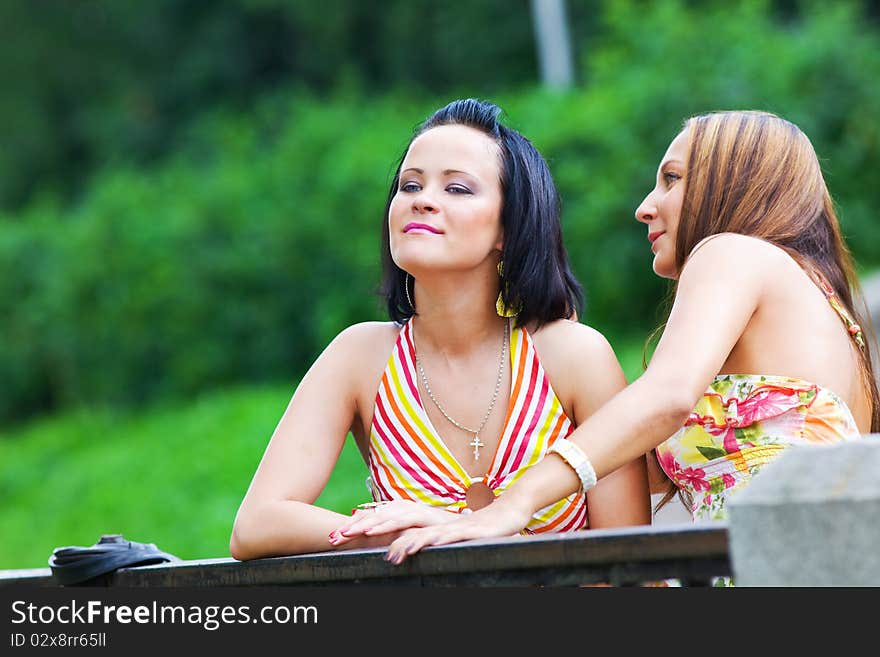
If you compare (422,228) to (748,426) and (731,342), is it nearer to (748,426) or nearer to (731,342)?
(731,342)

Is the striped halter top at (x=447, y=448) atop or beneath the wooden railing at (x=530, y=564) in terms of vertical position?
atop

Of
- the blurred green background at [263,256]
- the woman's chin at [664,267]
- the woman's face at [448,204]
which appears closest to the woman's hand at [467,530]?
the woman's face at [448,204]

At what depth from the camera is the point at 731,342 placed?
306 centimetres

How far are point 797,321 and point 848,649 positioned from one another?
109cm

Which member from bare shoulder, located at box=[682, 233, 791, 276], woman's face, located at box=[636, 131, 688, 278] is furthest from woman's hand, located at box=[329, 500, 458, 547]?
woman's face, located at box=[636, 131, 688, 278]

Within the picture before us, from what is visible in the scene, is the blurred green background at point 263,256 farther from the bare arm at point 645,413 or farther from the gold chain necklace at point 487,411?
the bare arm at point 645,413

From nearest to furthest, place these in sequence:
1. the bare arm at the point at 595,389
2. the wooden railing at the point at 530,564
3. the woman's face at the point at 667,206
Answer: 1. the wooden railing at the point at 530,564
2. the bare arm at the point at 595,389
3. the woman's face at the point at 667,206

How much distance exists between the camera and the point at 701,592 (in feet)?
7.61

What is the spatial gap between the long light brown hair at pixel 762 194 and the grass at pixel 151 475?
6.94m

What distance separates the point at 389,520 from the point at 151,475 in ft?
37.8

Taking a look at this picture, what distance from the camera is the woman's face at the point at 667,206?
3.43 metres

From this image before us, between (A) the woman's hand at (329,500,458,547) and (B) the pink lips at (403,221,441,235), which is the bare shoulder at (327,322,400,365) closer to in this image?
(B) the pink lips at (403,221,441,235)

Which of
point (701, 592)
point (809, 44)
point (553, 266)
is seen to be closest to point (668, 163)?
point (553, 266)

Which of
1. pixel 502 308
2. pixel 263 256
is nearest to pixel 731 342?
pixel 502 308
